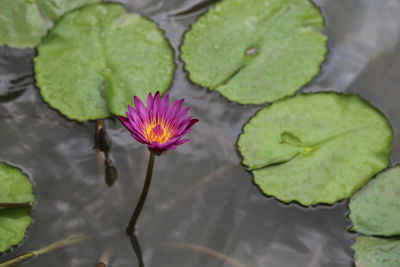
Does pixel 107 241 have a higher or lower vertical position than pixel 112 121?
lower

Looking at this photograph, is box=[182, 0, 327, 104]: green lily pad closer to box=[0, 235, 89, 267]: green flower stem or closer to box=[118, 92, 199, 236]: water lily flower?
box=[118, 92, 199, 236]: water lily flower

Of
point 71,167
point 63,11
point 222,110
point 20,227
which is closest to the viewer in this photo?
point 20,227

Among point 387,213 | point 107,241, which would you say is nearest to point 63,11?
point 107,241

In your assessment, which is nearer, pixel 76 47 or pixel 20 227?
pixel 20 227

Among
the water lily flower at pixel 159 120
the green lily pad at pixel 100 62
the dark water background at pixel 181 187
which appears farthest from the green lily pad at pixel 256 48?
the water lily flower at pixel 159 120

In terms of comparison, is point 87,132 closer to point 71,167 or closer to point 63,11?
point 71,167

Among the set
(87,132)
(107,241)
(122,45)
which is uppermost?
(122,45)

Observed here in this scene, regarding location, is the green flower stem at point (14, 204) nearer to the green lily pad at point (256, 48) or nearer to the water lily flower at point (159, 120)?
the water lily flower at point (159, 120)

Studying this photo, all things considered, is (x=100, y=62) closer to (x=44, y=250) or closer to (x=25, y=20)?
(x=25, y=20)
